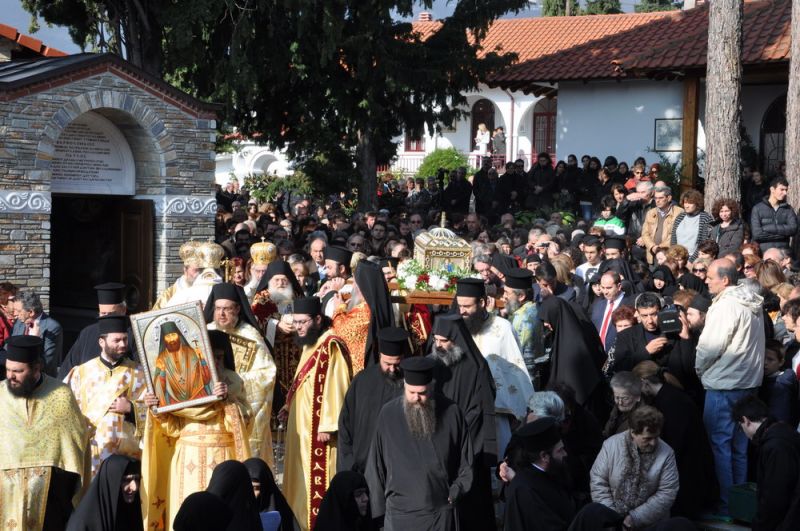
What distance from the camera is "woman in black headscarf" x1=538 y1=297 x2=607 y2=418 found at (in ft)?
28.7

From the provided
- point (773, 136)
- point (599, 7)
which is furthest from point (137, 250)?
point (599, 7)

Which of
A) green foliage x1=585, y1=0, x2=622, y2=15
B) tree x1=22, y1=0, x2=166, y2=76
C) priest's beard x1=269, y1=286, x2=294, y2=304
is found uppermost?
green foliage x1=585, y1=0, x2=622, y2=15

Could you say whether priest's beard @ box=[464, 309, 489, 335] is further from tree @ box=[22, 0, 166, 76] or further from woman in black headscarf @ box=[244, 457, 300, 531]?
tree @ box=[22, 0, 166, 76]

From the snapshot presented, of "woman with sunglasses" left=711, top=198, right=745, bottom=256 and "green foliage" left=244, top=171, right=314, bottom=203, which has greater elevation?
"green foliage" left=244, top=171, right=314, bottom=203

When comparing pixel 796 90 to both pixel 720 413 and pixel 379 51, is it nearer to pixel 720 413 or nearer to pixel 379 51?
pixel 379 51

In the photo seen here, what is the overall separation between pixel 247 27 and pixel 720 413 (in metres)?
12.4

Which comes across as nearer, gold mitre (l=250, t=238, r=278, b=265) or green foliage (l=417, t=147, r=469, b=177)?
gold mitre (l=250, t=238, r=278, b=265)

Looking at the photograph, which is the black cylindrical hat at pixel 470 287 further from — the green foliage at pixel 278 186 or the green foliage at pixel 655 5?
the green foliage at pixel 655 5

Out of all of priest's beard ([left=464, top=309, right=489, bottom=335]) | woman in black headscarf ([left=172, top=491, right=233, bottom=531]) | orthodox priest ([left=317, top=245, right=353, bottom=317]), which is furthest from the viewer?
orthodox priest ([left=317, top=245, right=353, bottom=317])

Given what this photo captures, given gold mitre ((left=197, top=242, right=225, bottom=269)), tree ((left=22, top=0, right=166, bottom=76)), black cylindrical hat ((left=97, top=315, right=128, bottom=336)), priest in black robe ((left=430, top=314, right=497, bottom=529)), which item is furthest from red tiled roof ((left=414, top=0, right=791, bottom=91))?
black cylindrical hat ((left=97, top=315, right=128, bottom=336))

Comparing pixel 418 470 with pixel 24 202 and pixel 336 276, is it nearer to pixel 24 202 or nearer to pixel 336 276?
pixel 336 276

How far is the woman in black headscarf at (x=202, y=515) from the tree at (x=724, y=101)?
39.0 ft

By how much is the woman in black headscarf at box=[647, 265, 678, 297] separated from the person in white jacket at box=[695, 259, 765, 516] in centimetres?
213

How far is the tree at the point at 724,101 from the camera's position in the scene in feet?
52.0
